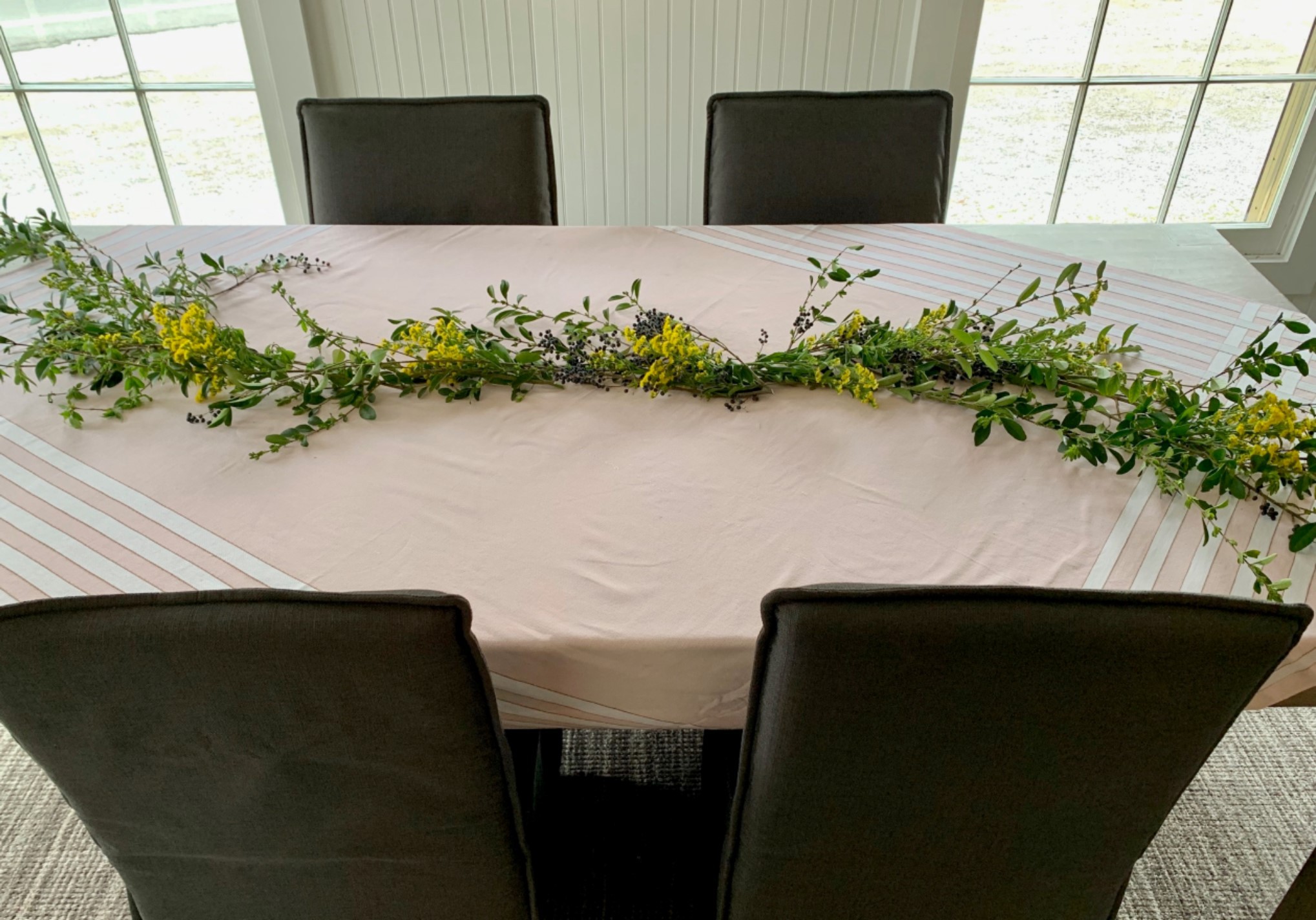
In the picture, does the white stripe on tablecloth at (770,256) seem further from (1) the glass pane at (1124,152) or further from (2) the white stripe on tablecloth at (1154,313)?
(1) the glass pane at (1124,152)

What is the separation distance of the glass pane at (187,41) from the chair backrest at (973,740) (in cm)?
232

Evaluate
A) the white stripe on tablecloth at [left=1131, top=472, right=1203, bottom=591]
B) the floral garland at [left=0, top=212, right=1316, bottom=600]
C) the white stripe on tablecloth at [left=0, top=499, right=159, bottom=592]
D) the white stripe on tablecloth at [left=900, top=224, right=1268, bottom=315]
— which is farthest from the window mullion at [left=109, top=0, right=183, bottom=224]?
the white stripe on tablecloth at [left=1131, top=472, right=1203, bottom=591]

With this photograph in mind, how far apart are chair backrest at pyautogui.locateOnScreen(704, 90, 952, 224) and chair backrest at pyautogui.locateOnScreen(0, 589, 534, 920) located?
129 cm

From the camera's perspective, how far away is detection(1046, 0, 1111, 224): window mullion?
225 centimetres

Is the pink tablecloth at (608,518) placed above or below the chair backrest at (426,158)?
below

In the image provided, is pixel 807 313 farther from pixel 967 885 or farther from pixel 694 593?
pixel 967 885

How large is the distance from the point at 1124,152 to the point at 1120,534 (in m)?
1.97

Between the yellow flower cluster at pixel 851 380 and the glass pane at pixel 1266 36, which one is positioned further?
the glass pane at pixel 1266 36

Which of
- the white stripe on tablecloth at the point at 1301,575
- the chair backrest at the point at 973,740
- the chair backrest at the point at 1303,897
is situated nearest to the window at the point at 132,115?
the chair backrest at the point at 973,740

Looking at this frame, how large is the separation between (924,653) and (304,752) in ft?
1.51

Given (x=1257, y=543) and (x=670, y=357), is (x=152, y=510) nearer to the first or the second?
(x=670, y=357)

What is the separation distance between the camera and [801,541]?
0.93 m

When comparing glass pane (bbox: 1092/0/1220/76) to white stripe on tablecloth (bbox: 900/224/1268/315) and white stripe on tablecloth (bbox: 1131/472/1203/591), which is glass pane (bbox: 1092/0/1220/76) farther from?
white stripe on tablecloth (bbox: 1131/472/1203/591)

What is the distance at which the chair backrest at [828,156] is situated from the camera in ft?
5.53
